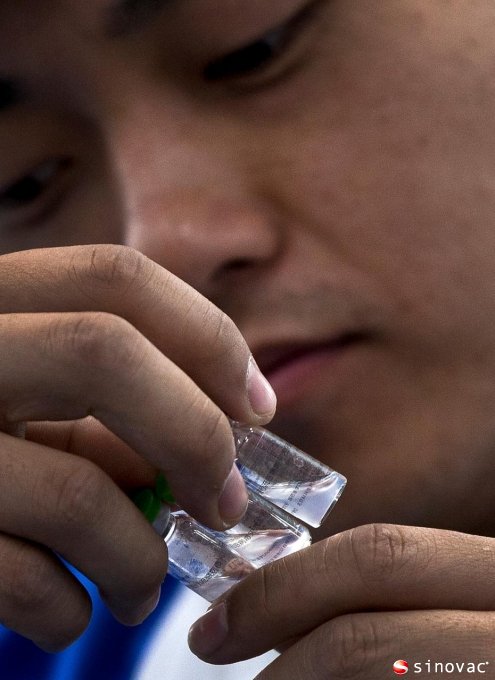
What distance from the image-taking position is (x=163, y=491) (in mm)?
653

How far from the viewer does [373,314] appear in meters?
0.81

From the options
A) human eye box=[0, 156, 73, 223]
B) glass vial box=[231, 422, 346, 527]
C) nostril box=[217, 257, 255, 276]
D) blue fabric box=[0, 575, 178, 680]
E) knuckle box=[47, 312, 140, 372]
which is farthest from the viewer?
blue fabric box=[0, 575, 178, 680]

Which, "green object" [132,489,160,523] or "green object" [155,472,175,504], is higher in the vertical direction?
"green object" [155,472,175,504]

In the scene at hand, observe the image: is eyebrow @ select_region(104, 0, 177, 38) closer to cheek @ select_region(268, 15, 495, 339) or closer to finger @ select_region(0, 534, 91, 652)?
cheek @ select_region(268, 15, 495, 339)

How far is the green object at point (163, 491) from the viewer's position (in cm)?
65

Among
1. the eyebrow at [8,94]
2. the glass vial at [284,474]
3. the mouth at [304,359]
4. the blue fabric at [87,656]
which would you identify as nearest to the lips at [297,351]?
the mouth at [304,359]

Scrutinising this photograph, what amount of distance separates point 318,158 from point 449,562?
0.41 meters

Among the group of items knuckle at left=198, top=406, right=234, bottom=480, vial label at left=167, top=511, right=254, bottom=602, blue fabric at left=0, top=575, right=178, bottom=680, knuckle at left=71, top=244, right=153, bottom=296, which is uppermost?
knuckle at left=71, top=244, right=153, bottom=296

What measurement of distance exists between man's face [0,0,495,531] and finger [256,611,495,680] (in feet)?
0.90

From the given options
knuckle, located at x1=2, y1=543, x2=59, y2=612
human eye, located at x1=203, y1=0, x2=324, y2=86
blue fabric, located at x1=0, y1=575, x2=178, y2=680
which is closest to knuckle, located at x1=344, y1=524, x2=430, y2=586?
knuckle, located at x1=2, y1=543, x2=59, y2=612

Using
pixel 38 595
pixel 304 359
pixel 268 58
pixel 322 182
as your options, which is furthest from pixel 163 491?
pixel 268 58

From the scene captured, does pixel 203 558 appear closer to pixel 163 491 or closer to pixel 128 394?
pixel 163 491

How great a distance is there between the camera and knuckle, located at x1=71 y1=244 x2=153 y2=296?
1.99ft

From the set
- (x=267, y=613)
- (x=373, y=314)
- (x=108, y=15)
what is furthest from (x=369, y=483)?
(x=108, y=15)
